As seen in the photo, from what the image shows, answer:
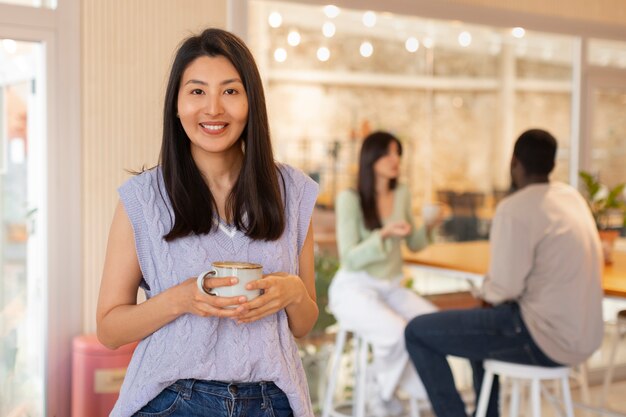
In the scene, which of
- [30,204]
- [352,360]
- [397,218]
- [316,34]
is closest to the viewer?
[30,204]

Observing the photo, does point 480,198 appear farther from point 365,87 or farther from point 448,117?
point 365,87

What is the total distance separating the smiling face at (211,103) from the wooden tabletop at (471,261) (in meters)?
2.20

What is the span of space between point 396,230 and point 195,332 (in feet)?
7.79

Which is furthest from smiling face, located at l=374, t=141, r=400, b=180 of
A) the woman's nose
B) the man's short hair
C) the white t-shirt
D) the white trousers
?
the woman's nose

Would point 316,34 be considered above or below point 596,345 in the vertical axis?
above

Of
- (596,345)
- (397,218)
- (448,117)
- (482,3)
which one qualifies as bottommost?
(596,345)

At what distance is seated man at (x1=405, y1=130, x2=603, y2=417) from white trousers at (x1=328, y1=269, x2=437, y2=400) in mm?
572

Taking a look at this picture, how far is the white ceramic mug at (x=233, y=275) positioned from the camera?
142cm

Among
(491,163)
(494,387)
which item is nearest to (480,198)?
(491,163)

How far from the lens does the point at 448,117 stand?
6559mm

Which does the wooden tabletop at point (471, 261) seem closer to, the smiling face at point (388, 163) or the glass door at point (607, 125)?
the smiling face at point (388, 163)

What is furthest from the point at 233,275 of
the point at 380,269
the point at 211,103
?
the point at 380,269

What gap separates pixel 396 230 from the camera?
12.4 ft

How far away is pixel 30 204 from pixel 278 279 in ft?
6.05
